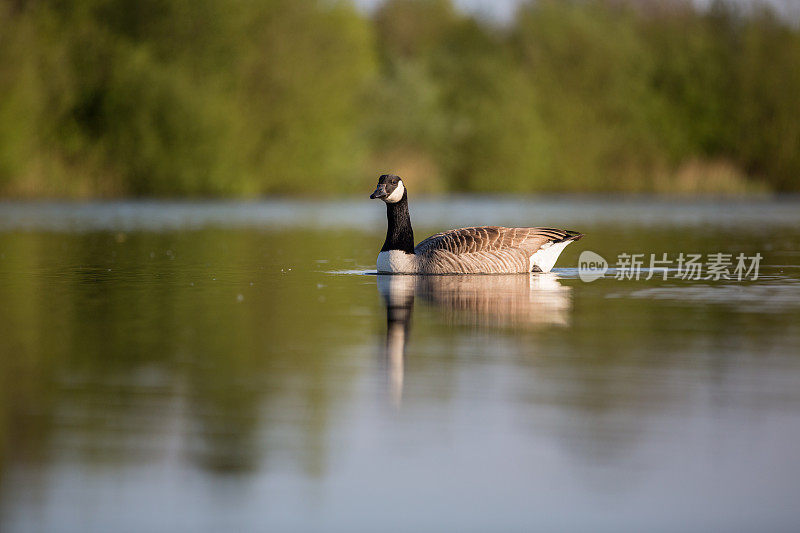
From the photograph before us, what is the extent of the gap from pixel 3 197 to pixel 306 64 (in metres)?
15.9

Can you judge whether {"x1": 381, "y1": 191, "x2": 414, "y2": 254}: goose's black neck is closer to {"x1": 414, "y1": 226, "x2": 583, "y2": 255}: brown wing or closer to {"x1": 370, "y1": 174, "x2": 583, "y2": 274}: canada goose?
{"x1": 370, "y1": 174, "x2": 583, "y2": 274}: canada goose

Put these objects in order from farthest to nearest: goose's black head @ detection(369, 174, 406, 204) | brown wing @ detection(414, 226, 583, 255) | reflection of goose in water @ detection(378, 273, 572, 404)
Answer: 1. goose's black head @ detection(369, 174, 406, 204)
2. brown wing @ detection(414, 226, 583, 255)
3. reflection of goose in water @ detection(378, 273, 572, 404)

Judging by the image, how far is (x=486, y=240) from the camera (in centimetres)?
1476

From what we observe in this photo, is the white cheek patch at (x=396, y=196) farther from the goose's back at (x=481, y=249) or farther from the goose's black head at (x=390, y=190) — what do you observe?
the goose's back at (x=481, y=249)

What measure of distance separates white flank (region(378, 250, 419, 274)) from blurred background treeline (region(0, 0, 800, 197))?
30.3 m

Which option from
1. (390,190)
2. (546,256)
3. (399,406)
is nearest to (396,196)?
(390,190)

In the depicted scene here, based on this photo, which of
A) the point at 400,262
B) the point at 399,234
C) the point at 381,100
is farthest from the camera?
the point at 381,100

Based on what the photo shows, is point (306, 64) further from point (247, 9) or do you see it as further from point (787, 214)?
point (787, 214)

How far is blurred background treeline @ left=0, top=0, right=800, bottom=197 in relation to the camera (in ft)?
Answer: 161

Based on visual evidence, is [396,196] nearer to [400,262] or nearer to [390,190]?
[390,190]

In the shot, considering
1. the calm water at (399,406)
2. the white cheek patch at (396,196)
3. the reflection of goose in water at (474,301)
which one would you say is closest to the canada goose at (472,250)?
the reflection of goose in water at (474,301)

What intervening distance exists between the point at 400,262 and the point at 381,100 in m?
50.5

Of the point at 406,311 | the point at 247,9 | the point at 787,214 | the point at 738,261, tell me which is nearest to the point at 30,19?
the point at 247,9

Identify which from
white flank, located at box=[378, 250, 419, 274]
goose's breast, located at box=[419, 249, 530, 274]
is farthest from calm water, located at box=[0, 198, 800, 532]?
white flank, located at box=[378, 250, 419, 274]
